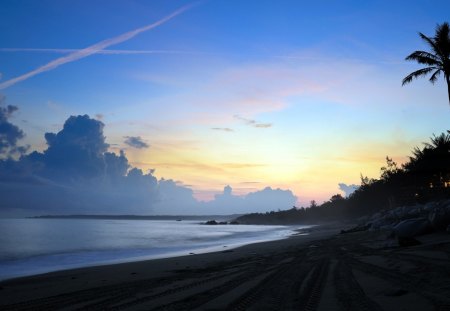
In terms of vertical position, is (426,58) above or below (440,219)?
above

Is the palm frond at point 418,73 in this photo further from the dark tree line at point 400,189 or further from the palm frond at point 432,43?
the dark tree line at point 400,189

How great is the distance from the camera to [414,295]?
6613 millimetres

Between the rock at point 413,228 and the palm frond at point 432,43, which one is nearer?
the rock at point 413,228

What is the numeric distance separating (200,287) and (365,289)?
386cm

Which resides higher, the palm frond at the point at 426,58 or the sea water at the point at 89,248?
the palm frond at the point at 426,58

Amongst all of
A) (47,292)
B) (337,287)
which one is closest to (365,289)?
(337,287)

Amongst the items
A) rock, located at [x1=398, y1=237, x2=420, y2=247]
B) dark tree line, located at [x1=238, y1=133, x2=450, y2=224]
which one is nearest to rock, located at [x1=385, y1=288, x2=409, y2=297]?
rock, located at [x1=398, y1=237, x2=420, y2=247]

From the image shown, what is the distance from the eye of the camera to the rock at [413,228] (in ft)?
57.2

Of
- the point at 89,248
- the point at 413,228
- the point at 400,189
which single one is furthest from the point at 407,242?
the point at 400,189

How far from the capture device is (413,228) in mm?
17594

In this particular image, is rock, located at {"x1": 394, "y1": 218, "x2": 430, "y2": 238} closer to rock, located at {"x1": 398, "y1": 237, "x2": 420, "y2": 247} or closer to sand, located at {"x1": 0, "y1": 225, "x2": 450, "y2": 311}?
rock, located at {"x1": 398, "y1": 237, "x2": 420, "y2": 247}

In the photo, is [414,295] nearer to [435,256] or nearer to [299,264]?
[435,256]

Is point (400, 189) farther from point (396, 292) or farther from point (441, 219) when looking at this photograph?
point (396, 292)

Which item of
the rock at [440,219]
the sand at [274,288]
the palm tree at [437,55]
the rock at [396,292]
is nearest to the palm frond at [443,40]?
the palm tree at [437,55]
